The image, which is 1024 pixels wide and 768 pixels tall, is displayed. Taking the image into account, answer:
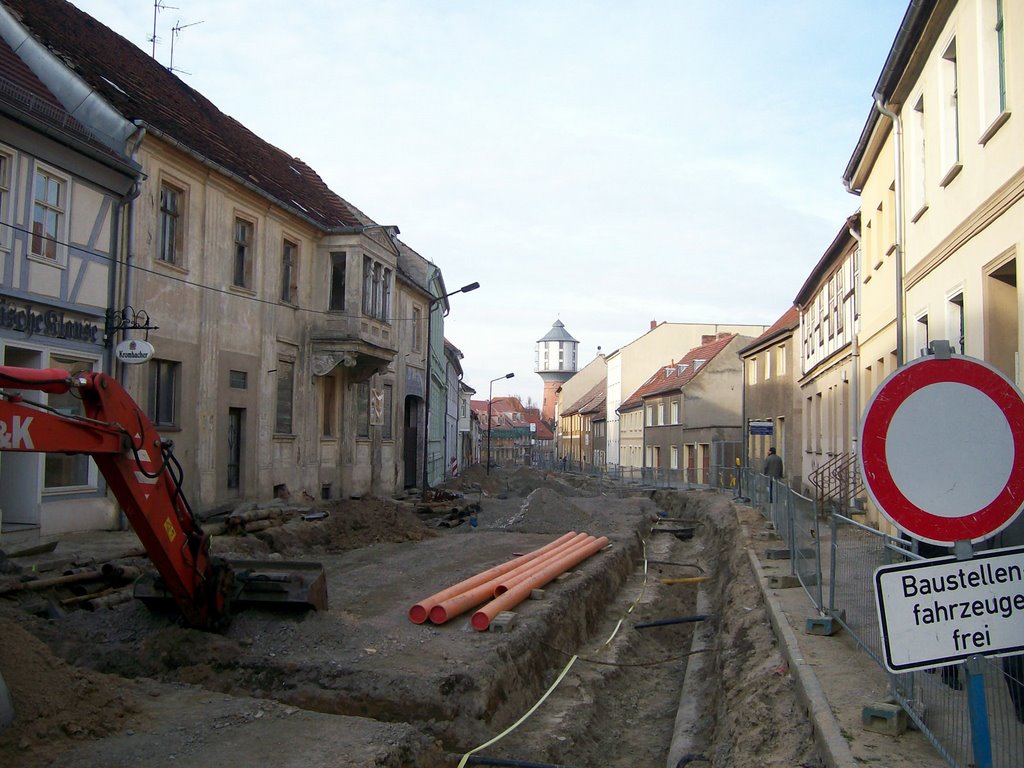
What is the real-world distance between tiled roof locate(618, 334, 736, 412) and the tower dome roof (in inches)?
2720

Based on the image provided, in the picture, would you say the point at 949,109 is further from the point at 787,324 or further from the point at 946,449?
the point at 787,324

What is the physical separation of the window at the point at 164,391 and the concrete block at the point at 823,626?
1224 centimetres

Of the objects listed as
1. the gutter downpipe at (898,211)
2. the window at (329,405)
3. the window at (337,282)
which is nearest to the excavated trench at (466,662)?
the gutter downpipe at (898,211)

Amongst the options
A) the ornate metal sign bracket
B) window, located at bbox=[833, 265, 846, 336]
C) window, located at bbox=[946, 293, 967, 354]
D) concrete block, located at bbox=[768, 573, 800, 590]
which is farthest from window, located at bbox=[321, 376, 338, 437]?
window, located at bbox=[946, 293, 967, 354]

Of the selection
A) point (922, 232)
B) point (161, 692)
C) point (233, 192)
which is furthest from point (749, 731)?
point (233, 192)

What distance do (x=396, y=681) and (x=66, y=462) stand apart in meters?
8.60

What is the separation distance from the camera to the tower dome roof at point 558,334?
435 feet

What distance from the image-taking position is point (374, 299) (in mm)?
23953

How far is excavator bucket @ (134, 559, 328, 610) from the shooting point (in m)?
8.75

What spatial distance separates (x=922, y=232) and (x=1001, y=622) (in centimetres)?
1040

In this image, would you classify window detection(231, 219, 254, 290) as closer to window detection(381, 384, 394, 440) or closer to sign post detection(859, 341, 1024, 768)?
window detection(381, 384, 394, 440)

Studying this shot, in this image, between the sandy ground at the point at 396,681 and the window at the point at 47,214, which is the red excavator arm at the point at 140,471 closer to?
the sandy ground at the point at 396,681

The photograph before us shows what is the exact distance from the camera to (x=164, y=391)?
1648 cm

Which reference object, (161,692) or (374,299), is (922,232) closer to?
(161,692)
